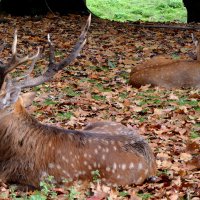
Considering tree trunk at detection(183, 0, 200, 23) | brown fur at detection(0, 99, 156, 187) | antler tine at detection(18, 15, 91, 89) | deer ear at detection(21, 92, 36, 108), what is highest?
antler tine at detection(18, 15, 91, 89)

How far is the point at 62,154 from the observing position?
18.5ft

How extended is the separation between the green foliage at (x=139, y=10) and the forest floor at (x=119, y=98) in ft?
31.3

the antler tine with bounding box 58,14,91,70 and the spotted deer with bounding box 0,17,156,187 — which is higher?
the antler tine with bounding box 58,14,91,70

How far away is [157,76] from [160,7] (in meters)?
Result: 21.3

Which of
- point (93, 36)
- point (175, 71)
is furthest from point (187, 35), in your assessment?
point (175, 71)

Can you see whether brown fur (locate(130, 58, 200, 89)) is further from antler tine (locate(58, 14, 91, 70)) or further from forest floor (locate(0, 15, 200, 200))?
antler tine (locate(58, 14, 91, 70))

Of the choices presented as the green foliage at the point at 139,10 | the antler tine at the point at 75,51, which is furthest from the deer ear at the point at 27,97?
the green foliage at the point at 139,10

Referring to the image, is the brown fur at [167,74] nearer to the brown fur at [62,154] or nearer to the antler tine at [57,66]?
the antler tine at [57,66]

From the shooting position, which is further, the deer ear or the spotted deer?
the deer ear

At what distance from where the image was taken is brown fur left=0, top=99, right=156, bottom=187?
5.60 metres

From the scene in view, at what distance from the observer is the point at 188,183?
18.1 ft

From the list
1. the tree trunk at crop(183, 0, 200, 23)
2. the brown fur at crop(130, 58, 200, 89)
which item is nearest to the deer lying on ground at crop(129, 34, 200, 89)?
the brown fur at crop(130, 58, 200, 89)

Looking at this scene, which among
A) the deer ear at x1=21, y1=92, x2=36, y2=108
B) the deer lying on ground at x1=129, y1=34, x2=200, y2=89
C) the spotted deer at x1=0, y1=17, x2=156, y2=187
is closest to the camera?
the spotted deer at x1=0, y1=17, x2=156, y2=187

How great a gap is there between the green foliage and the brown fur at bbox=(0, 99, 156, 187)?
22073mm
